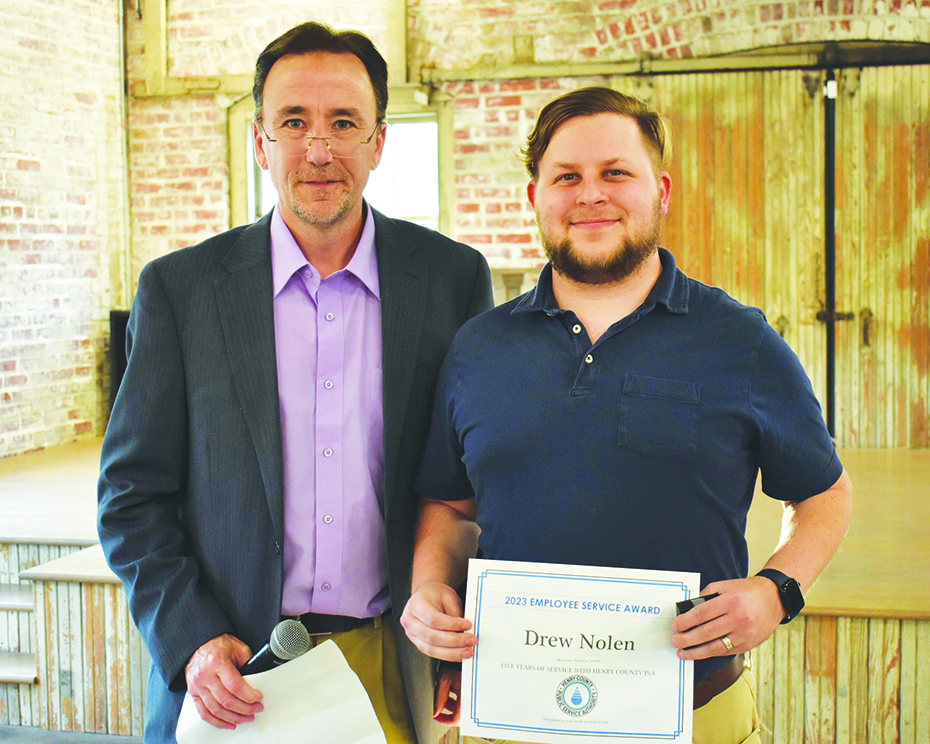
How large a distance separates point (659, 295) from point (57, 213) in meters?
5.07

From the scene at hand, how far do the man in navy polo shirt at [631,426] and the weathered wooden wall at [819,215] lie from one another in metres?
4.01

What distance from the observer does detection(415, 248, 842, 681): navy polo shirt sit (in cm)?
137

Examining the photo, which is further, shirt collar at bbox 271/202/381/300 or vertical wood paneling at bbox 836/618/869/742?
vertical wood paneling at bbox 836/618/869/742

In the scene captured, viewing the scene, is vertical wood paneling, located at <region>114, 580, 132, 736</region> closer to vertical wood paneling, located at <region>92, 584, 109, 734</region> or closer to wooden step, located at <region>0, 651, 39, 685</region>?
vertical wood paneling, located at <region>92, 584, 109, 734</region>

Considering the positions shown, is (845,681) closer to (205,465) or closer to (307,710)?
(307,710)

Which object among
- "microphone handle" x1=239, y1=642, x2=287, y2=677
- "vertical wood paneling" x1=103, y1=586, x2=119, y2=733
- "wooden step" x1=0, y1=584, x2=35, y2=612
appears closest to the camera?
"microphone handle" x1=239, y1=642, x2=287, y2=677

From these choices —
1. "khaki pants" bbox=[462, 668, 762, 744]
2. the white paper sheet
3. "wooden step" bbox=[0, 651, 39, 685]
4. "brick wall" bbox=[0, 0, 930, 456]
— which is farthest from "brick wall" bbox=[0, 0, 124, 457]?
"khaki pants" bbox=[462, 668, 762, 744]

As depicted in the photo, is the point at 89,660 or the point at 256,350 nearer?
the point at 256,350

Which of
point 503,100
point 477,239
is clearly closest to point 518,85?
point 503,100

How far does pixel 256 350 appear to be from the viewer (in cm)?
156

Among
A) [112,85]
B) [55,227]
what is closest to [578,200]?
[55,227]

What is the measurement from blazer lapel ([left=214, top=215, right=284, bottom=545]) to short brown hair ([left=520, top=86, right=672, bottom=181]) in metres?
0.52

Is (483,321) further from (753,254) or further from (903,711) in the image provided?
(753,254)

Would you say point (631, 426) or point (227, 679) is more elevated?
point (631, 426)
